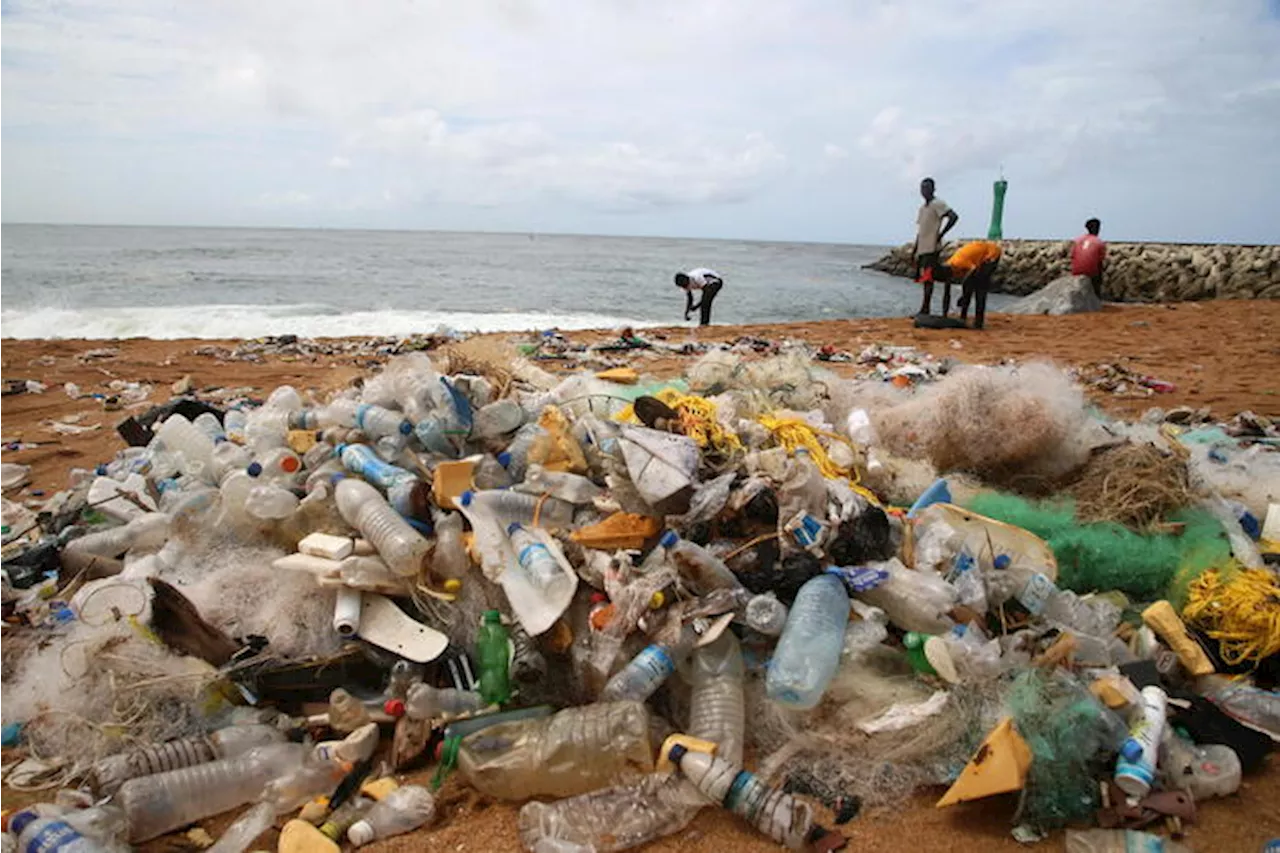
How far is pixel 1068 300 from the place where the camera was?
12.9m

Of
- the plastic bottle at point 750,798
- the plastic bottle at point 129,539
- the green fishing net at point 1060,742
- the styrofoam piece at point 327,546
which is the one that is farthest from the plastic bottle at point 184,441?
the green fishing net at point 1060,742

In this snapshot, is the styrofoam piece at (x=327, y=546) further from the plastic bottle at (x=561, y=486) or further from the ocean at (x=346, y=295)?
the ocean at (x=346, y=295)

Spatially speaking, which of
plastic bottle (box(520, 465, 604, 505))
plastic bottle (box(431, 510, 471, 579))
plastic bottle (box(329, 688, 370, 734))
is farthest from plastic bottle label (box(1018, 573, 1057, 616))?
plastic bottle (box(329, 688, 370, 734))

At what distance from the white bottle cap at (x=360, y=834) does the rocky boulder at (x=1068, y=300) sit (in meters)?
14.0

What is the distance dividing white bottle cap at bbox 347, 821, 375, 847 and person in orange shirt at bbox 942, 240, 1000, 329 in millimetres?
10504

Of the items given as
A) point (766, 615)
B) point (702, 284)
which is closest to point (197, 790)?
point (766, 615)

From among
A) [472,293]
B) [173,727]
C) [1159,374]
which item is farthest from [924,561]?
[472,293]

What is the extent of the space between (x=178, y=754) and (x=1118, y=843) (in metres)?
2.55

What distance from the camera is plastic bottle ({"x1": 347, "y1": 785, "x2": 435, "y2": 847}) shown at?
1877 mm

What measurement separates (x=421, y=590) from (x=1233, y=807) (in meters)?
2.47

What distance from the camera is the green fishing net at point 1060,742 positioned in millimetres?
1875

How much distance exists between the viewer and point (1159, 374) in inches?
284

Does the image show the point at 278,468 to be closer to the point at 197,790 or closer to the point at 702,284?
the point at 197,790

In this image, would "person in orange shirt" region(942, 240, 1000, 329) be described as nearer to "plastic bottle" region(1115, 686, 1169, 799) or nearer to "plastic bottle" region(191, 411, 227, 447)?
"plastic bottle" region(1115, 686, 1169, 799)
